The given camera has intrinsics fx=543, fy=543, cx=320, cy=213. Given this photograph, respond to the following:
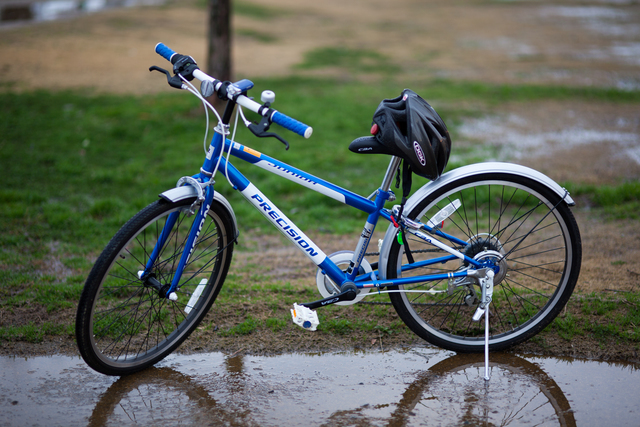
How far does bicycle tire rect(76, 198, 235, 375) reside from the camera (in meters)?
2.96

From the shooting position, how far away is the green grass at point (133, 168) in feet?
14.7

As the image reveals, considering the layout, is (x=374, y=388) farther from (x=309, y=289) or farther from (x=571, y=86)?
(x=571, y=86)

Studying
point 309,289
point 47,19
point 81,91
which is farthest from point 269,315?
point 47,19

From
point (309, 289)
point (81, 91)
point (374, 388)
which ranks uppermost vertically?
point (81, 91)

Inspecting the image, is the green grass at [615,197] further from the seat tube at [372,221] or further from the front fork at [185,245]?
the front fork at [185,245]

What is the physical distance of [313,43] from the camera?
17578 mm

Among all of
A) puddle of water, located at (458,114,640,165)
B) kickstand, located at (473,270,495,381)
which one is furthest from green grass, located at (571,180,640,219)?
kickstand, located at (473,270,495,381)

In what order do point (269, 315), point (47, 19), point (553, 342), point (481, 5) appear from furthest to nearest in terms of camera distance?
point (481, 5), point (47, 19), point (269, 315), point (553, 342)

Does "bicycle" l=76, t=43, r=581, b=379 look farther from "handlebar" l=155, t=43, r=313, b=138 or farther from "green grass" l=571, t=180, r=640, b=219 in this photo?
"green grass" l=571, t=180, r=640, b=219

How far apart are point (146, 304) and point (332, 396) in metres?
1.52

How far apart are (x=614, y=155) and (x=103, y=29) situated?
49.9 ft

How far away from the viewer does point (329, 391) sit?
10.2 ft

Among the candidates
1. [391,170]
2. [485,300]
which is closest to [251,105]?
[391,170]

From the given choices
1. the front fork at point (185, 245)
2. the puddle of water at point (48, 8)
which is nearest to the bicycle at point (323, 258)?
the front fork at point (185, 245)
